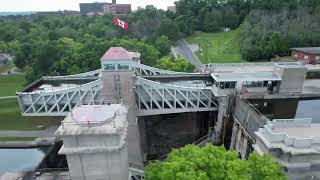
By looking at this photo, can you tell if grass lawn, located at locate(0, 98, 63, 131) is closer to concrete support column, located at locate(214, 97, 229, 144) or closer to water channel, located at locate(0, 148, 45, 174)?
water channel, located at locate(0, 148, 45, 174)

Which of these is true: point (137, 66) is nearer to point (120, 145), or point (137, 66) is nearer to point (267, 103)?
point (267, 103)

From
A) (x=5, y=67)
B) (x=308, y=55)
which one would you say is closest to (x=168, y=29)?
(x=308, y=55)

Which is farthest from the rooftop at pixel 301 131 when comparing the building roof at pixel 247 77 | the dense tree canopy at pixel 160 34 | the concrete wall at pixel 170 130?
the dense tree canopy at pixel 160 34

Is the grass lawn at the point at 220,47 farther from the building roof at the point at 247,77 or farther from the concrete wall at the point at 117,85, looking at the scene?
the concrete wall at the point at 117,85

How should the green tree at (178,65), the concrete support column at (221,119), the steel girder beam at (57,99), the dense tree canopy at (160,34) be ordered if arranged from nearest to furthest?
1. the concrete support column at (221,119)
2. the steel girder beam at (57,99)
3. the green tree at (178,65)
4. the dense tree canopy at (160,34)

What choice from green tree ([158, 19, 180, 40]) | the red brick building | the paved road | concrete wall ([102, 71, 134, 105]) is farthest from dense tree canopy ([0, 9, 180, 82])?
the red brick building

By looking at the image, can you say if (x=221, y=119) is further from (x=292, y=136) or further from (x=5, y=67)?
(x=5, y=67)

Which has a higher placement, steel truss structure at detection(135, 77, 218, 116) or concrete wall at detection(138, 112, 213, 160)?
steel truss structure at detection(135, 77, 218, 116)
